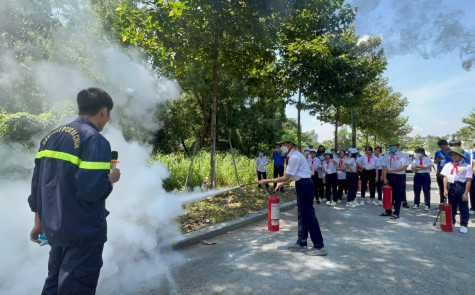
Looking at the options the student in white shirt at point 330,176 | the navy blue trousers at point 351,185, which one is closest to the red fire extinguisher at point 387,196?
the navy blue trousers at point 351,185

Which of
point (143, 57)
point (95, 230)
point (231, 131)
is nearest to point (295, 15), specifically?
point (143, 57)

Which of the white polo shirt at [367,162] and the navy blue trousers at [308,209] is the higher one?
the white polo shirt at [367,162]

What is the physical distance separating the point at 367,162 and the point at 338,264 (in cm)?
590

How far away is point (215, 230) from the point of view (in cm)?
533

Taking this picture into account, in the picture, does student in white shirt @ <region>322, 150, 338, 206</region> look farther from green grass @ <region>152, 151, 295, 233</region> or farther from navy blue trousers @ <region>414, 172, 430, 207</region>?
navy blue trousers @ <region>414, 172, 430, 207</region>

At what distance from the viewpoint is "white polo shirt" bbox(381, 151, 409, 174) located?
6.77 meters

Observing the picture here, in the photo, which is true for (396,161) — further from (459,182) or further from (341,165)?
(341,165)

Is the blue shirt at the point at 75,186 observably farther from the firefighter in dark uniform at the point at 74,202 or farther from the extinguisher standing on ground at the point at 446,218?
the extinguisher standing on ground at the point at 446,218

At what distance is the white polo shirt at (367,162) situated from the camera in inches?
349

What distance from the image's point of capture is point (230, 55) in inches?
336

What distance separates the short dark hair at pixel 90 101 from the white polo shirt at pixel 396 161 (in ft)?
21.8

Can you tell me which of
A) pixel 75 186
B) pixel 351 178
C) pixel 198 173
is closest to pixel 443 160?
pixel 351 178

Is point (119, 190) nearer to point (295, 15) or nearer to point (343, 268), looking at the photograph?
point (343, 268)

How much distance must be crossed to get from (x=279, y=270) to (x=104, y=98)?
9.56ft
